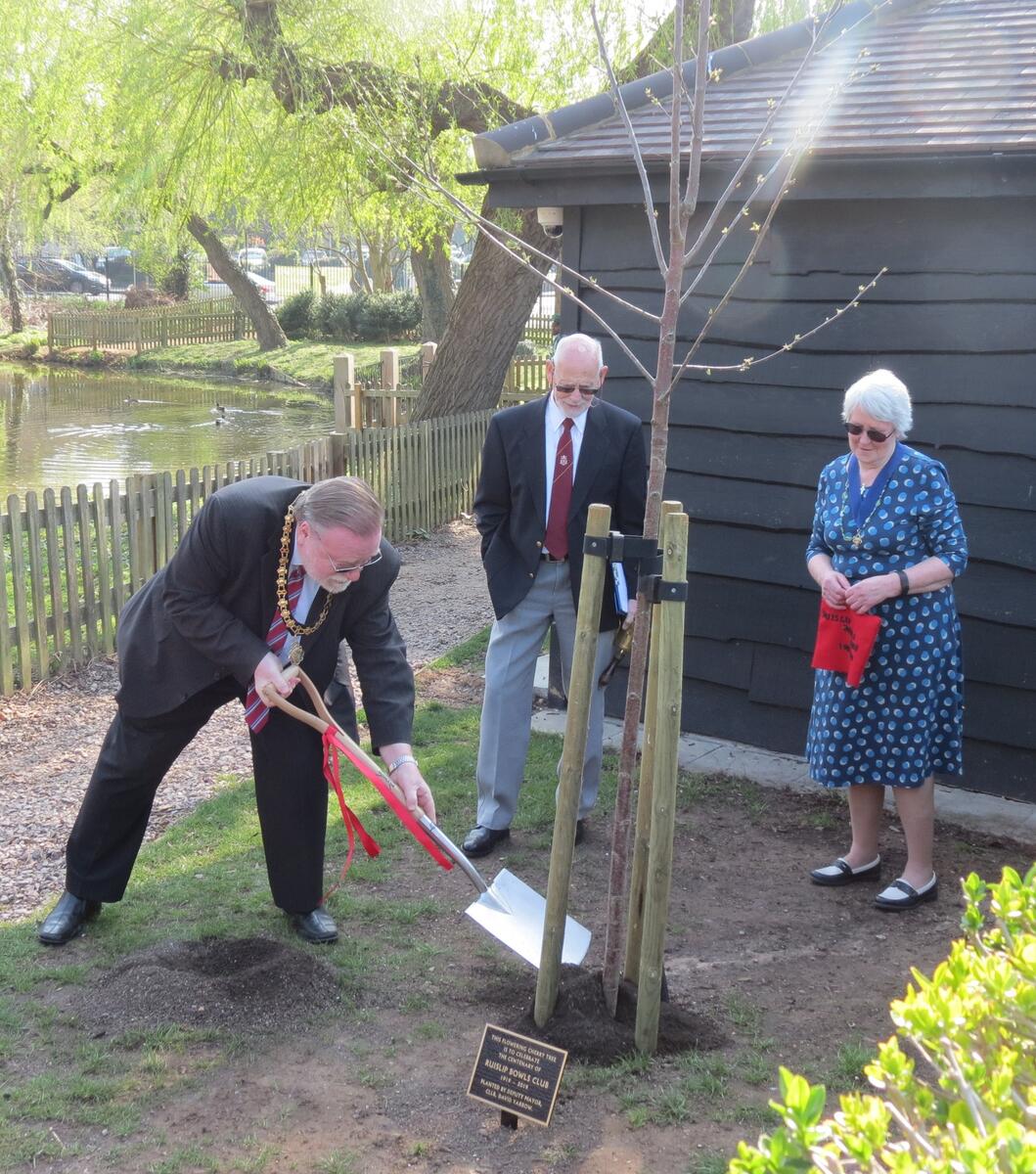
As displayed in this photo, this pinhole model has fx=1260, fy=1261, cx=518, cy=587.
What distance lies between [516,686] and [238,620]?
146 centimetres

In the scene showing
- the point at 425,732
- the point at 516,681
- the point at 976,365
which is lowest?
the point at 425,732

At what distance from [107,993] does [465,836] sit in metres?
1.65

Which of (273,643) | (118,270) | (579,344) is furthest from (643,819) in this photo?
(118,270)

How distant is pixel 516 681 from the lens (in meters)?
4.92

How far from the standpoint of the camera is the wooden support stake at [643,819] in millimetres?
3324

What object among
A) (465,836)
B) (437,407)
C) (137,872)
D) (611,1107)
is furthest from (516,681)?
(437,407)

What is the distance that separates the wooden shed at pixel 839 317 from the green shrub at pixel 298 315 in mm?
27183

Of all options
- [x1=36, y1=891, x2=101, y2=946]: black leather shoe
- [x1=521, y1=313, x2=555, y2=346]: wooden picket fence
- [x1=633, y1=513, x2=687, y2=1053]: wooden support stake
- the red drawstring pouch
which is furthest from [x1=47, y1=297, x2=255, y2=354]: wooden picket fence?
[x1=633, y1=513, x2=687, y2=1053]: wooden support stake

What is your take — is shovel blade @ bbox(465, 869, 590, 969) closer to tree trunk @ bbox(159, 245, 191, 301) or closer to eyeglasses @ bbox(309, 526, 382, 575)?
eyeglasses @ bbox(309, 526, 382, 575)

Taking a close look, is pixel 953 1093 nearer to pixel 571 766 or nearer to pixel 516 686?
pixel 571 766

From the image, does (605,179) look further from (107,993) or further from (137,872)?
(107,993)

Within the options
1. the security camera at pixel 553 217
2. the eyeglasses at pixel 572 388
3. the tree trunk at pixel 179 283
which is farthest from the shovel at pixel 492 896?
the tree trunk at pixel 179 283

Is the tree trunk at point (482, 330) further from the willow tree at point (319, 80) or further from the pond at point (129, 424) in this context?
the pond at point (129, 424)

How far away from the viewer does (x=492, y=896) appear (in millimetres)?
3730
